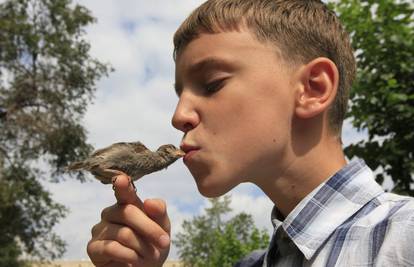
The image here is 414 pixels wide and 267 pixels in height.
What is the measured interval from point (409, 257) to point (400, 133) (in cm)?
439

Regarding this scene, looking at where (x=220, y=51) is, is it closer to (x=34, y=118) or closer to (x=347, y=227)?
(x=347, y=227)

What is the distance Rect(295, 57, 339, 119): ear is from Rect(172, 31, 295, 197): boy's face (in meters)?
0.05

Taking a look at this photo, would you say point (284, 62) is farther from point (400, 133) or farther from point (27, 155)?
point (27, 155)

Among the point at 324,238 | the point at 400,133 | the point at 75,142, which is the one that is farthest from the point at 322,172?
the point at 75,142

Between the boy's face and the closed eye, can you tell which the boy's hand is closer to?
the boy's face

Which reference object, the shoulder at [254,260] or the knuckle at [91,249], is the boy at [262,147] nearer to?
the knuckle at [91,249]

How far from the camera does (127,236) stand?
2088 millimetres

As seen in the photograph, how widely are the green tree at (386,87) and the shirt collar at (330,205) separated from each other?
11.6 ft

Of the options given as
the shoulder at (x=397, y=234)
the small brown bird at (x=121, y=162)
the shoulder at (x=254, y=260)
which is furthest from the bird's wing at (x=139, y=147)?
the shoulder at (x=254, y=260)

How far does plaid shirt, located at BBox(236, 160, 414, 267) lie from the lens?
1.75 m

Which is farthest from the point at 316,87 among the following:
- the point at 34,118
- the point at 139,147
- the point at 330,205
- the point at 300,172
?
the point at 34,118

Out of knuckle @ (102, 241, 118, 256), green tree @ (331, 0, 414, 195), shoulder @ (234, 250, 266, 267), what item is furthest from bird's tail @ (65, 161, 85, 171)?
green tree @ (331, 0, 414, 195)

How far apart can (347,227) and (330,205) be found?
0.15 metres

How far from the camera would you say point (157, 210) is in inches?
83.0
